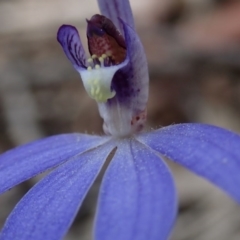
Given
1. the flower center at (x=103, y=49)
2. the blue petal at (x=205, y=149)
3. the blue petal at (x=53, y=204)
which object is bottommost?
Result: the blue petal at (x=53, y=204)

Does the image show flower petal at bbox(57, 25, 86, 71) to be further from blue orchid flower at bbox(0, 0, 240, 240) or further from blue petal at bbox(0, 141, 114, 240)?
blue petal at bbox(0, 141, 114, 240)

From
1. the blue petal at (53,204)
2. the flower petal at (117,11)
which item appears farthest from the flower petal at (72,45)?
the blue petal at (53,204)

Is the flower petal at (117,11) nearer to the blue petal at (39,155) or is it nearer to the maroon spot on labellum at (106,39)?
the maroon spot on labellum at (106,39)

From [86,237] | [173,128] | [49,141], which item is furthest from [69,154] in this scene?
[86,237]

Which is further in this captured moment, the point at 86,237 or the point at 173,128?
the point at 86,237

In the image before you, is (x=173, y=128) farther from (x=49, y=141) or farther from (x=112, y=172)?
(x=49, y=141)

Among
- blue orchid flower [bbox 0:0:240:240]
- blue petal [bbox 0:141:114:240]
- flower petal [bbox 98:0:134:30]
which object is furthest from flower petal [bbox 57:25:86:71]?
blue petal [bbox 0:141:114:240]

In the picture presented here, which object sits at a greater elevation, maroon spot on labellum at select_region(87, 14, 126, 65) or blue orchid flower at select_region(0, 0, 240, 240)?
maroon spot on labellum at select_region(87, 14, 126, 65)
